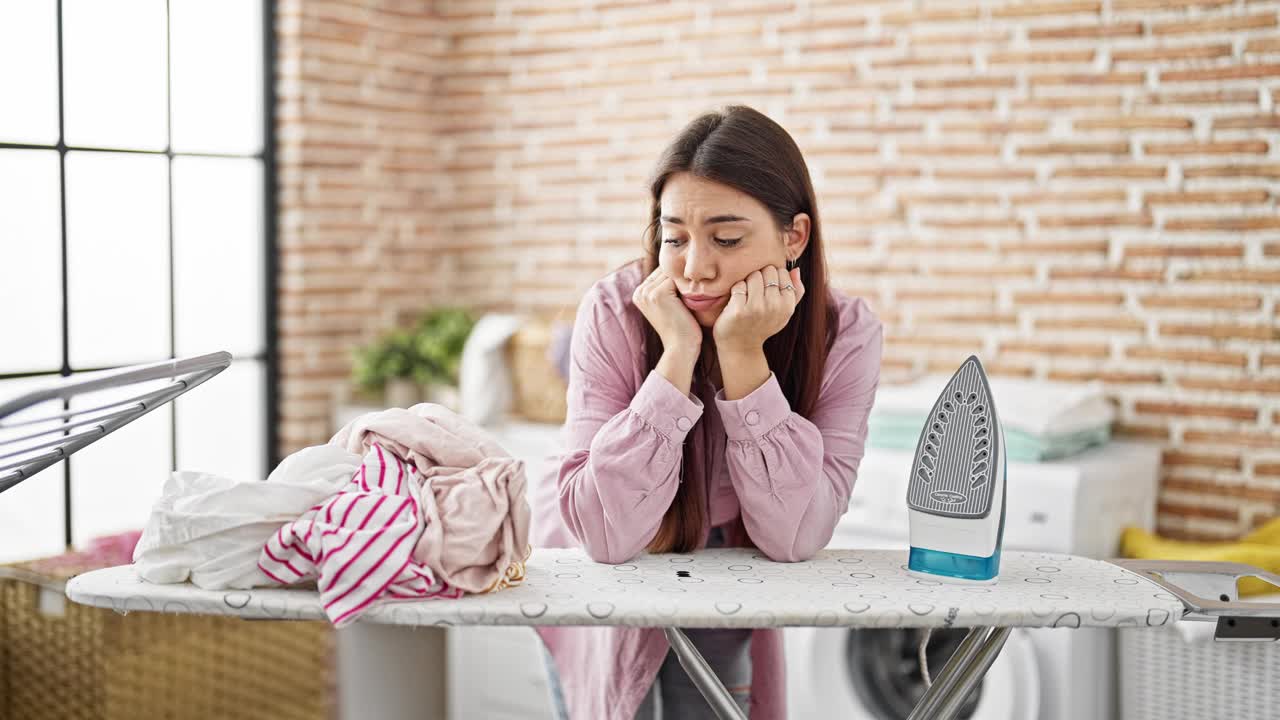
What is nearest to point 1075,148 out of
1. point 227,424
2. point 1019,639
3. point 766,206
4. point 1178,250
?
point 1178,250

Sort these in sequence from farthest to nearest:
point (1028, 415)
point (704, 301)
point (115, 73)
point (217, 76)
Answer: point (217, 76), point (115, 73), point (1028, 415), point (704, 301)

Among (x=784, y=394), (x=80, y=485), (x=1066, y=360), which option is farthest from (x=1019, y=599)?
(x=80, y=485)

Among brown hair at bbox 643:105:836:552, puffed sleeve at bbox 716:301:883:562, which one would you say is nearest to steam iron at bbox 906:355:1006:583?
puffed sleeve at bbox 716:301:883:562

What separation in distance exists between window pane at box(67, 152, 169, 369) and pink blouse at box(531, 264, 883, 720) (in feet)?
5.97

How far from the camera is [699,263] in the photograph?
1.81 m

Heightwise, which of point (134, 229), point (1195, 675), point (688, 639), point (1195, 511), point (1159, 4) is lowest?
point (1195, 675)

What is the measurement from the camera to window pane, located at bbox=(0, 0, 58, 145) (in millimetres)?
3035

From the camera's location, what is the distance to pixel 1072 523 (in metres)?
2.73

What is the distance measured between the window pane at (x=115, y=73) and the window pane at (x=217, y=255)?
0.16m

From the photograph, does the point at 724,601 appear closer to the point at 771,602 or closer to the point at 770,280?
the point at 771,602

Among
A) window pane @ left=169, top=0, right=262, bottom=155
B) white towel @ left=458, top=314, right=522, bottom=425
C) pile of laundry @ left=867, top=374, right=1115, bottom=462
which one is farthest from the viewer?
white towel @ left=458, top=314, right=522, bottom=425

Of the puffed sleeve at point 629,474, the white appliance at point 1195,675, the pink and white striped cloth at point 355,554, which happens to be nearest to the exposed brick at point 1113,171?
the white appliance at point 1195,675

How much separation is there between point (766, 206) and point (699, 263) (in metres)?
0.14

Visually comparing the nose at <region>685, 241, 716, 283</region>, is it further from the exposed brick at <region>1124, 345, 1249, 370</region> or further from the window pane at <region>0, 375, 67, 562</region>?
the window pane at <region>0, 375, 67, 562</region>
